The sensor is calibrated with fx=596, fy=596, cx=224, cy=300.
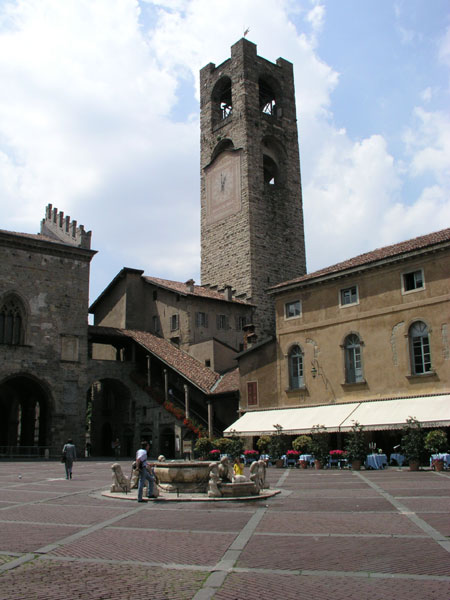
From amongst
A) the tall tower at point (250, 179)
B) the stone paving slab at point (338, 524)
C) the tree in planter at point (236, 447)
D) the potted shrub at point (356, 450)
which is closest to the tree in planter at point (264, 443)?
the tree in planter at point (236, 447)

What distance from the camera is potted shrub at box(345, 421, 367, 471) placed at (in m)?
22.7

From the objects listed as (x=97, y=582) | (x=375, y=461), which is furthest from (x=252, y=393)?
(x=97, y=582)

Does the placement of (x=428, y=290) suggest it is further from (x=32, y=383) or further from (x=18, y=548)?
(x=32, y=383)

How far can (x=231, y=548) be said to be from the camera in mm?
7750

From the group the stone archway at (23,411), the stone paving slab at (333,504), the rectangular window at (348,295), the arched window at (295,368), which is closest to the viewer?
the stone paving slab at (333,504)

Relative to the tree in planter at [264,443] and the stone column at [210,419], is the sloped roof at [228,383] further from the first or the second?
the tree in planter at [264,443]

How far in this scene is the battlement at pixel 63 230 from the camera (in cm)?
3916

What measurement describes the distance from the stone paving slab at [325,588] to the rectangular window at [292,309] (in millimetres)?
23562

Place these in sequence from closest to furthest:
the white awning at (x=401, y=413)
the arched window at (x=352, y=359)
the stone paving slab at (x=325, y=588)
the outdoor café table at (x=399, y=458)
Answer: the stone paving slab at (x=325, y=588), the white awning at (x=401, y=413), the outdoor café table at (x=399, y=458), the arched window at (x=352, y=359)

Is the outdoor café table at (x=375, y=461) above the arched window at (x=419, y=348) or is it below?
below

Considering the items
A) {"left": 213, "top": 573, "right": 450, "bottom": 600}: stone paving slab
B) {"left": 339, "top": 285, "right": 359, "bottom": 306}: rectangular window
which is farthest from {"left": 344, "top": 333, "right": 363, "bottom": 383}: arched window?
{"left": 213, "top": 573, "right": 450, "bottom": 600}: stone paving slab

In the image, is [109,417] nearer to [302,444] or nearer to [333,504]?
[302,444]

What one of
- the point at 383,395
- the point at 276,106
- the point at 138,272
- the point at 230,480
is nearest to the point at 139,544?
the point at 230,480

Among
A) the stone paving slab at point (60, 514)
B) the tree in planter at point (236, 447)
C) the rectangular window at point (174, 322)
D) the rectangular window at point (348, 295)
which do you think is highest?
the rectangular window at point (174, 322)
